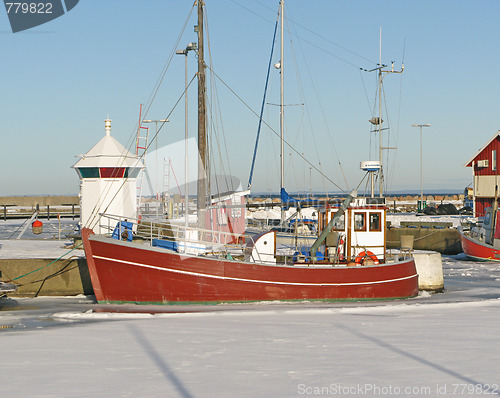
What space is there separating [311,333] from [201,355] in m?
2.69

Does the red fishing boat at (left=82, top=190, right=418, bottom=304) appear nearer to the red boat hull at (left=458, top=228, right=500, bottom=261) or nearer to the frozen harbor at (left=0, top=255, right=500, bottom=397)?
the frozen harbor at (left=0, top=255, right=500, bottom=397)

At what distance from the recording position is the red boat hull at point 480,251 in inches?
1173

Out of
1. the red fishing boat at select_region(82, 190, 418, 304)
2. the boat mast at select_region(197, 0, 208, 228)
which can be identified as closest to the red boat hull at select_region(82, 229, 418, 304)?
the red fishing boat at select_region(82, 190, 418, 304)

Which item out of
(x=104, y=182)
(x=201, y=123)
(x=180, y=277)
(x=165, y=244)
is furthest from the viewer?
(x=104, y=182)

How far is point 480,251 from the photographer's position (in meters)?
30.1

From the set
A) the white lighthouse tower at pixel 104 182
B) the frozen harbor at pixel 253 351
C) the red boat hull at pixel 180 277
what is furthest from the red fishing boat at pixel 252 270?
the white lighthouse tower at pixel 104 182

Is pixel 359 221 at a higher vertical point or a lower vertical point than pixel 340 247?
higher

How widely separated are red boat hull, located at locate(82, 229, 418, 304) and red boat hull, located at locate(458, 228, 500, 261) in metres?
16.6

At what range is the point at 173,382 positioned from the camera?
7.76 m

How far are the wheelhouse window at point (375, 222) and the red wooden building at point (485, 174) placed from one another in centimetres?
2821

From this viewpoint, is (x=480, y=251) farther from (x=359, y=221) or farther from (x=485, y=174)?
(x=485, y=174)

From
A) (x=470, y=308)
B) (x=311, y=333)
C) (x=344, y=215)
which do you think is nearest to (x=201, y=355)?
(x=311, y=333)

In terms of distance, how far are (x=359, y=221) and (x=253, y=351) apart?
31.7 feet

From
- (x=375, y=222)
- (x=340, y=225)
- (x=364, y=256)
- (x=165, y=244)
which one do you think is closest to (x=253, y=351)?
(x=165, y=244)
